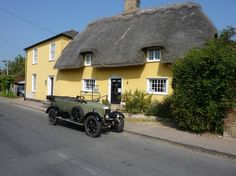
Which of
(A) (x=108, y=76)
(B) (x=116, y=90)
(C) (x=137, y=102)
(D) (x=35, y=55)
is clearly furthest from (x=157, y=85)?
(D) (x=35, y=55)

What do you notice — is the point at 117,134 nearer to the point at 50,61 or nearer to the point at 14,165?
the point at 14,165

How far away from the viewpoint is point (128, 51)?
16.8m

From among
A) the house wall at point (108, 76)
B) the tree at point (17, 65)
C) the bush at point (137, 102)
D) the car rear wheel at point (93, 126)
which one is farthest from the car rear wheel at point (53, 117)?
the tree at point (17, 65)

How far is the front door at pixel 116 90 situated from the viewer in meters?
18.0

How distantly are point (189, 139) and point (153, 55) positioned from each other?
7.63m

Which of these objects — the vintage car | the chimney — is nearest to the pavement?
the vintage car

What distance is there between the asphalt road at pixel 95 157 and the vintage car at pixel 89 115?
18.1 inches

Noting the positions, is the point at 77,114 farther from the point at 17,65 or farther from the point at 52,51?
the point at 17,65

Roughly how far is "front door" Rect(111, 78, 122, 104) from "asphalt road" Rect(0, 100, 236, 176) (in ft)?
26.7

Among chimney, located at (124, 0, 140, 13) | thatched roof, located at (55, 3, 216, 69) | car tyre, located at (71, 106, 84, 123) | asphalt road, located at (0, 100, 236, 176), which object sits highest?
chimney, located at (124, 0, 140, 13)

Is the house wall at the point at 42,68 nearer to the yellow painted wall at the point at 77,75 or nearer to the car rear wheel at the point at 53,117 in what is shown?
the yellow painted wall at the point at 77,75

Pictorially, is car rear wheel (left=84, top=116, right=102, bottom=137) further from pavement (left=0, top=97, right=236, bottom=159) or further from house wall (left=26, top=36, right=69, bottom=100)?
house wall (left=26, top=36, right=69, bottom=100)

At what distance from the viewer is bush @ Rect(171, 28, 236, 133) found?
32.4 feet

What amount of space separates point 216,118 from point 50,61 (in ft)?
59.6
